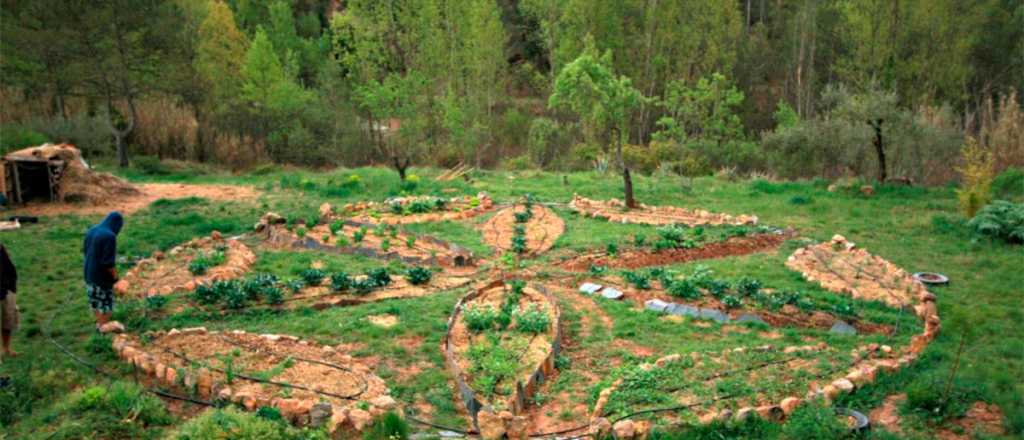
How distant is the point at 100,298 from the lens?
9828 millimetres

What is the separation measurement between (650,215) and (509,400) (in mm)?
9488

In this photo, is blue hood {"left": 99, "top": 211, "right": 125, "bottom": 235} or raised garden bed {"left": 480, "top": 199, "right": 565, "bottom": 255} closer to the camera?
blue hood {"left": 99, "top": 211, "right": 125, "bottom": 235}

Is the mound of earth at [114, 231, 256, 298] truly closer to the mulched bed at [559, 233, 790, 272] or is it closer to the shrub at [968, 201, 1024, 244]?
the mulched bed at [559, 233, 790, 272]

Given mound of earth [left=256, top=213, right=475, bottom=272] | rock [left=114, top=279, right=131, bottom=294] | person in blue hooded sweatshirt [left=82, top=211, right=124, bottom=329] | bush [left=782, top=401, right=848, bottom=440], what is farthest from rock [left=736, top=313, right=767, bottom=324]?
rock [left=114, top=279, right=131, bottom=294]

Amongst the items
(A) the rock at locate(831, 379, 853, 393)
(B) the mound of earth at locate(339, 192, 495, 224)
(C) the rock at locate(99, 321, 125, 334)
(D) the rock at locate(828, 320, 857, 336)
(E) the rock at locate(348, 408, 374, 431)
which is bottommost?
(D) the rock at locate(828, 320, 857, 336)

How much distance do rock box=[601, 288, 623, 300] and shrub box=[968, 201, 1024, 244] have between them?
7.59m

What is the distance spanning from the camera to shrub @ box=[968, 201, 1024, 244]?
13.9 m

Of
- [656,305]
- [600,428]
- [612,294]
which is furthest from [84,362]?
[656,305]

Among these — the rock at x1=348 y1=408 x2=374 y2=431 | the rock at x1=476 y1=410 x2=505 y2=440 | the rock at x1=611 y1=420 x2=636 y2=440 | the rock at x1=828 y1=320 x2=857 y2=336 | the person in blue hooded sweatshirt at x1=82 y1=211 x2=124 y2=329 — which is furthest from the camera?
the rock at x1=828 y1=320 x2=857 y2=336

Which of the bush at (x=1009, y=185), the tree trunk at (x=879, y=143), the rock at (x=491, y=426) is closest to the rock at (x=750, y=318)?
the rock at (x=491, y=426)

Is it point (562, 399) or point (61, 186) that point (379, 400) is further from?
point (61, 186)

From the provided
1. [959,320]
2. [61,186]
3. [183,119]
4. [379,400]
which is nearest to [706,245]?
[959,320]

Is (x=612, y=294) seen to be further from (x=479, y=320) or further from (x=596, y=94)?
(x=596, y=94)

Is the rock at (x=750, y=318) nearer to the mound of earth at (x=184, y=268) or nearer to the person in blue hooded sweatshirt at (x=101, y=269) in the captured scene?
the mound of earth at (x=184, y=268)
